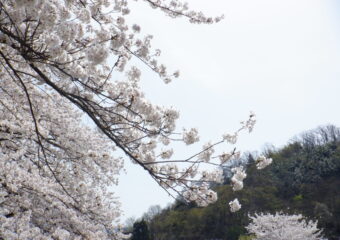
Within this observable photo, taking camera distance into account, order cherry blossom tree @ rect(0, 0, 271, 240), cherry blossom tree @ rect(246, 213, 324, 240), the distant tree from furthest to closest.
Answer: the distant tree
cherry blossom tree @ rect(246, 213, 324, 240)
cherry blossom tree @ rect(0, 0, 271, 240)

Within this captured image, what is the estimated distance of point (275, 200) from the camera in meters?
26.0

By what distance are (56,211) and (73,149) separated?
111 cm

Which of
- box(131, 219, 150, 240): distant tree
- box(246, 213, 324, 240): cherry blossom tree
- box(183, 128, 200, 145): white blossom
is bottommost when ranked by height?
box(183, 128, 200, 145): white blossom

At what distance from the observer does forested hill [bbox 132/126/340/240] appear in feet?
81.8

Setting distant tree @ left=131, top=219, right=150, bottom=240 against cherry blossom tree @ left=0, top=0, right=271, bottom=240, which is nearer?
cherry blossom tree @ left=0, top=0, right=271, bottom=240

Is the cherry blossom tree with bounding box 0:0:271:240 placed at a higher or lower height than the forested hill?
lower

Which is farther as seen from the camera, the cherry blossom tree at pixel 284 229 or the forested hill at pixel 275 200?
the forested hill at pixel 275 200

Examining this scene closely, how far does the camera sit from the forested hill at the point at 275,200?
81.8ft

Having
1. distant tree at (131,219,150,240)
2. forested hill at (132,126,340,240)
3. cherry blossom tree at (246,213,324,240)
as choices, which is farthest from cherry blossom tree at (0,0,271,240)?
distant tree at (131,219,150,240)

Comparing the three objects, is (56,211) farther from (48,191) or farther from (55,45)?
(55,45)

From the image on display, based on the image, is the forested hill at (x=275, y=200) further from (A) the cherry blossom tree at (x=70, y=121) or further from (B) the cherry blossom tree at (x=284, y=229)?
(A) the cherry blossom tree at (x=70, y=121)

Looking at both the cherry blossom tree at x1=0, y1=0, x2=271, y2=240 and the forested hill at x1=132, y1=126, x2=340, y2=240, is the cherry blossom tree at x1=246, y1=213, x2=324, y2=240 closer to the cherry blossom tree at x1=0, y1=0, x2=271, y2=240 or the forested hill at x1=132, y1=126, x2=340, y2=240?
the forested hill at x1=132, y1=126, x2=340, y2=240

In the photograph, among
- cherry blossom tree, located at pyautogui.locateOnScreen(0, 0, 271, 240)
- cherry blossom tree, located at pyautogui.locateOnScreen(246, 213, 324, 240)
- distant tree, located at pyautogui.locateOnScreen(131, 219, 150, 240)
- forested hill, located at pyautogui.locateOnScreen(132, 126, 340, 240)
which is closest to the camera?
cherry blossom tree, located at pyautogui.locateOnScreen(0, 0, 271, 240)

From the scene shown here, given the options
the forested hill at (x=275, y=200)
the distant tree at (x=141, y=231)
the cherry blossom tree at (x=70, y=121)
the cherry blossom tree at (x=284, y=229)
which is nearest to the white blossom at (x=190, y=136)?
the cherry blossom tree at (x=70, y=121)
